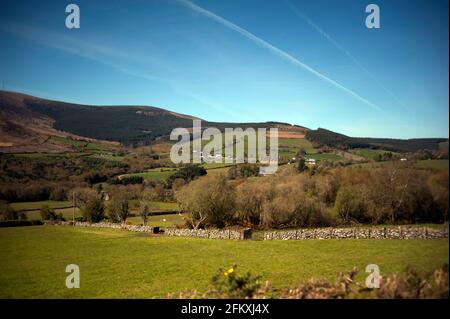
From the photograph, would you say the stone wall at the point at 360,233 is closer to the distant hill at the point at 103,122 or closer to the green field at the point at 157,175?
the green field at the point at 157,175

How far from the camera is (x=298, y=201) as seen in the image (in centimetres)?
4119

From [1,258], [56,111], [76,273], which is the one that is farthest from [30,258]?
[56,111]

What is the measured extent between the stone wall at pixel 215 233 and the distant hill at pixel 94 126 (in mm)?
20376

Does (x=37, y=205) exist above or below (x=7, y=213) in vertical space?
above

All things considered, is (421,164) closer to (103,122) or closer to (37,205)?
(37,205)

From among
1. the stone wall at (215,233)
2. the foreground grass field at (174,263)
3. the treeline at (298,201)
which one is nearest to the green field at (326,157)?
the treeline at (298,201)

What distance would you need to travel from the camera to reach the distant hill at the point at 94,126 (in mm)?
61575

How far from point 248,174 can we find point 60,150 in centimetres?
5100

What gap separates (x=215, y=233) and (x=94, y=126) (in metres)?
124

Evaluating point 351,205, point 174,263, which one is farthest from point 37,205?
point 351,205

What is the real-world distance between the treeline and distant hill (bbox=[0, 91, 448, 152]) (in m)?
5.81

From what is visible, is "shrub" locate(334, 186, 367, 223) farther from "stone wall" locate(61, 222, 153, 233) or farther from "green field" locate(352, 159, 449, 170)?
"stone wall" locate(61, 222, 153, 233)

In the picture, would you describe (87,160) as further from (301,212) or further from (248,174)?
(301,212)
